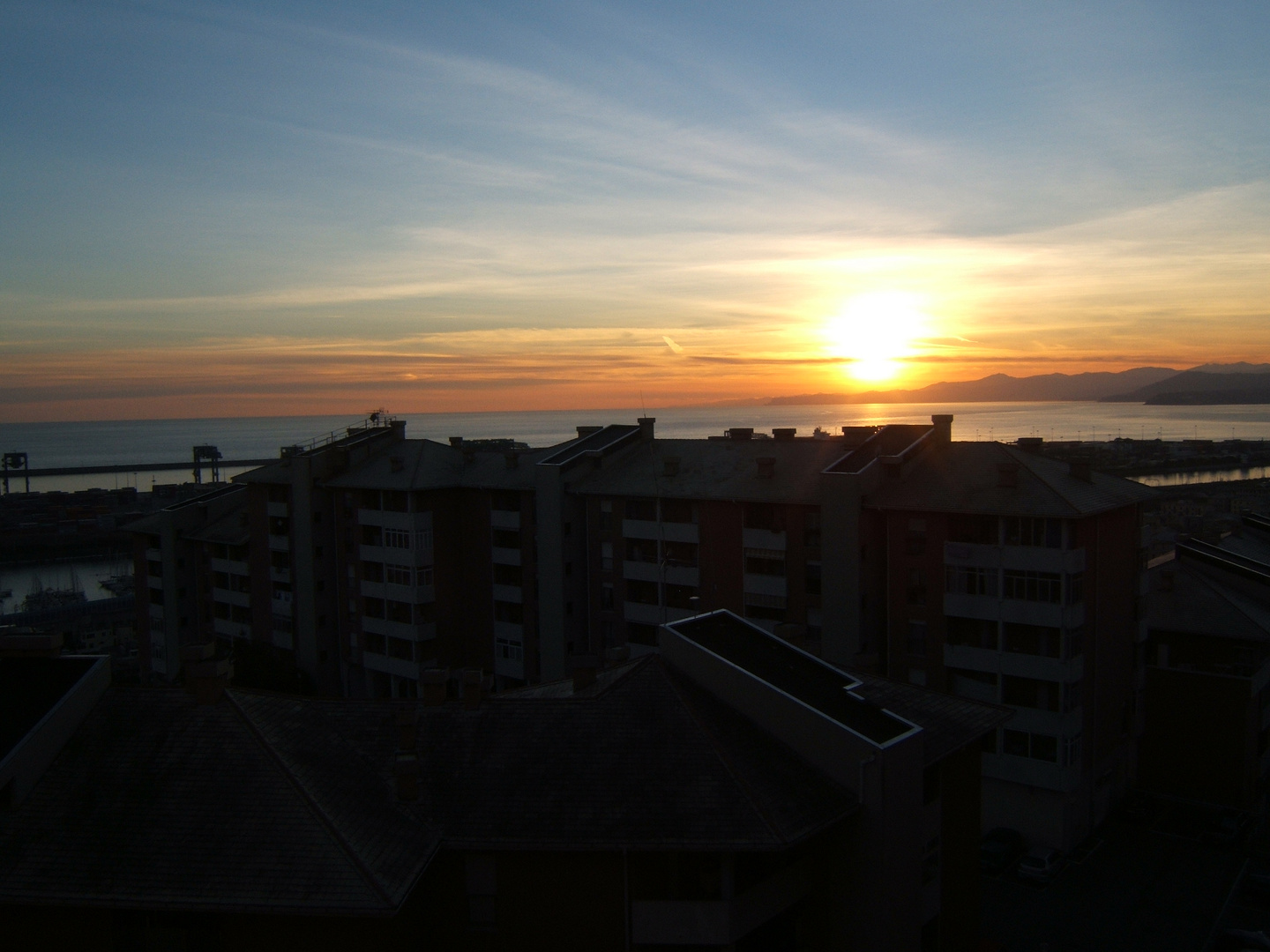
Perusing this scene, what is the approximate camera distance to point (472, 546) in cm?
4184

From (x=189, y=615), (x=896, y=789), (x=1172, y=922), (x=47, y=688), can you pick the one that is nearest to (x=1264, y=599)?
(x=1172, y=922)

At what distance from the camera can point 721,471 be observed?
36.7 meters

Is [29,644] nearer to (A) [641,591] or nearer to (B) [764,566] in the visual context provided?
(B) [764,566]

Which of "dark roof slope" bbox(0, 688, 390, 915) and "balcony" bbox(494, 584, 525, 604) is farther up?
"dark roof slope" bbox(0, 688, 390, 915)

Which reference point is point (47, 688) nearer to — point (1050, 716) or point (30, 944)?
point (30, 944)

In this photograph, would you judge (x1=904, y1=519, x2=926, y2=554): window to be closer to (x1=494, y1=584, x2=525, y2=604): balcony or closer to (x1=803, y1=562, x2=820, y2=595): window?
(x1=803, y1=562, x2=820, y2=595): window

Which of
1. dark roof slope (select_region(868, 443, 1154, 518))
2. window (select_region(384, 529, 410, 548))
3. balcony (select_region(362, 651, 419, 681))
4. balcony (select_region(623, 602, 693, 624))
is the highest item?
dark roof slope (select_region(868, 443, 1154, 518))

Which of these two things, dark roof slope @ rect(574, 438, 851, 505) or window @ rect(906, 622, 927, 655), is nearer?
window @ rect(906, 622, 927, 655)

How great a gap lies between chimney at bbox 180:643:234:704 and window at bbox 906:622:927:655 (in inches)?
875

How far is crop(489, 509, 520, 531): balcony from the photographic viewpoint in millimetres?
40562

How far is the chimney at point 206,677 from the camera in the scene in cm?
1470

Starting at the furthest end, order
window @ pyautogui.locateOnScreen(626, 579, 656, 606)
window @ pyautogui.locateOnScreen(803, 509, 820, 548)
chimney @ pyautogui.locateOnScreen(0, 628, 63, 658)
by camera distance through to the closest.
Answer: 1. window @ pyautogui.locateOnScreen(626, 579, 656, 606)
2. window @ pyautogui.locateOnScreen(803, 509, 820, 548)
3. chimney @ pyautogui.locateOnScreen(0, 628, 63, 658)

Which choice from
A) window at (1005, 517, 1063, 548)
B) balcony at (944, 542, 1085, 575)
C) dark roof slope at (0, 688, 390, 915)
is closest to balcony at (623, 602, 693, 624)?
balcony at (944, 542, 1085, 575)

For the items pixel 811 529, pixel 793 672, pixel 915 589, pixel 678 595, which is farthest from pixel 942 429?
Result: pixel 793 672
